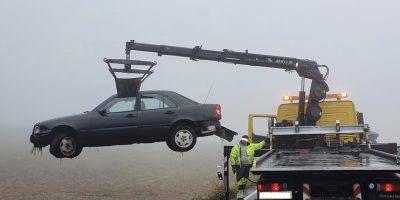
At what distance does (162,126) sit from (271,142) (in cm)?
416

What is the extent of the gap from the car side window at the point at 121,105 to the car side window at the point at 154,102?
14cm

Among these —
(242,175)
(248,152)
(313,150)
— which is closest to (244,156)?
(248,152)

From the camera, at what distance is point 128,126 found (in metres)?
7.40

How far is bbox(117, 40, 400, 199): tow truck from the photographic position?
8.37 metres

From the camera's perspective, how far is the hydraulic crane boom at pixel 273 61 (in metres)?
9.70

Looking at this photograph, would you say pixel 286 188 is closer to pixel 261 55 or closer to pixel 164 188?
pixel 261 55

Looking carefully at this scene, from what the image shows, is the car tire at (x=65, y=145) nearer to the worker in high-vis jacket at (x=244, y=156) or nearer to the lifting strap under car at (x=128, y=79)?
the lifting strap under car at (x=128, y=79)

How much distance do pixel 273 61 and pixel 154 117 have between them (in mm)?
4617

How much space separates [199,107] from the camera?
329 inches

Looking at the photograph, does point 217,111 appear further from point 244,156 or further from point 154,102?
point 244,156

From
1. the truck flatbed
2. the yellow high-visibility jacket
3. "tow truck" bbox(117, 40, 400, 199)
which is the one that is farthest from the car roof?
the yellow high-visibility jacket

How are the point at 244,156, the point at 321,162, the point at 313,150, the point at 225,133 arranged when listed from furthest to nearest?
1. the point at 244,156
2. the point at 313,150
3. the point at 321,162
4. the point at 225,133

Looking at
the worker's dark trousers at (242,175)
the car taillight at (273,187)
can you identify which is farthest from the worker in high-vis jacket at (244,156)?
the car taillight at (273,187)

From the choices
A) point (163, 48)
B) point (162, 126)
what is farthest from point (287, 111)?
point (162, 126)
